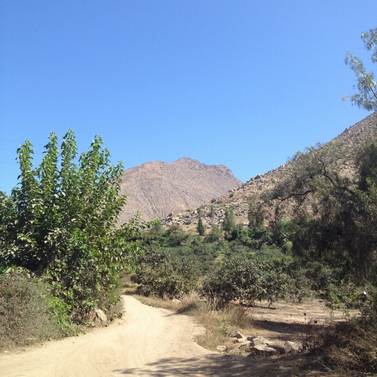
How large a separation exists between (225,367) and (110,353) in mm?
2920

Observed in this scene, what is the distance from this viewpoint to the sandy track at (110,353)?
8.93 m

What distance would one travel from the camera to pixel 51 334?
11766mm

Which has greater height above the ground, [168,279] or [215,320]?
[168,279]

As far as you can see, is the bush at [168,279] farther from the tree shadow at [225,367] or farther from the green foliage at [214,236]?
the green foliage at [214,236]

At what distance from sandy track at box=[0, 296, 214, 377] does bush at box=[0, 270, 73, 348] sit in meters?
0.40

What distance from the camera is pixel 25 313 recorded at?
11.1 m

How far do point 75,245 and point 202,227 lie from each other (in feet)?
202

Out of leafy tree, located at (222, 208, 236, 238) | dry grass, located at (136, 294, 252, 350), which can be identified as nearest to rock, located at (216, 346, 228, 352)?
dry grass, located at (136, 294, 252, 350)

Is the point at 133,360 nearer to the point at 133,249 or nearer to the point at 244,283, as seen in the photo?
the point at 133,249

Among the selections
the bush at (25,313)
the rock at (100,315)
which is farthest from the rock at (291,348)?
the rock at (100,315)

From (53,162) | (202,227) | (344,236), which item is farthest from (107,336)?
(202,227)

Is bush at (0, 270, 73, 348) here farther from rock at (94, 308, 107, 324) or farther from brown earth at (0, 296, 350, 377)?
rock at (94, 308, 107, 324)

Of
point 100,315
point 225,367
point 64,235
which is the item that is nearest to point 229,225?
point 100,315

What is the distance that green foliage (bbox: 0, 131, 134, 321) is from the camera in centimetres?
1394
